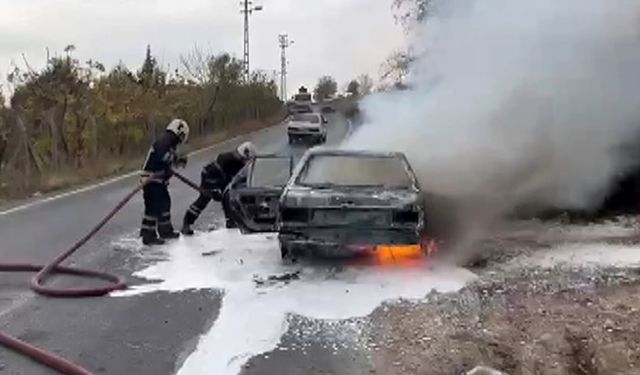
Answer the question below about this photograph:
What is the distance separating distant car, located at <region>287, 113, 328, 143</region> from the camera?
4466 cm

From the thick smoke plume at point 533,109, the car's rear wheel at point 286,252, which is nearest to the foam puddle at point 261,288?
the car's rear wheel at point 286,252

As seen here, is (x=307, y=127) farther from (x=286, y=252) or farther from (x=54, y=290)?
A: (x=54, y=290)

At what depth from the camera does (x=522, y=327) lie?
6.71m

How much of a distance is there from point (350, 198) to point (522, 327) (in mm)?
3084

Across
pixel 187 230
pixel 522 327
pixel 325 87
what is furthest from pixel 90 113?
pixel 325 87

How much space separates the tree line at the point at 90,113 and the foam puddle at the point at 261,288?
40.0 feet

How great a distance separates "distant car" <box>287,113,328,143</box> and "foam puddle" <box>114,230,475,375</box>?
33475mm

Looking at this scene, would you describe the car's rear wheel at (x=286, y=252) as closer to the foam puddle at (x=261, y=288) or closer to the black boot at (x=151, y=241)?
the foam puddle at (x=261, y=288)

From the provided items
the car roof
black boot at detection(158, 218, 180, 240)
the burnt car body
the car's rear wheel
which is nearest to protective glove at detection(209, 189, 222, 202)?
black boot at detection(158, 218, 180, 240)

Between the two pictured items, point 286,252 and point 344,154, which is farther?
point 344,154

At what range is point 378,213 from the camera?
926 centimetres

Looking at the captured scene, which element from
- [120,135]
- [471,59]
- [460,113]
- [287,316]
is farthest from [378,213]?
[120,135]

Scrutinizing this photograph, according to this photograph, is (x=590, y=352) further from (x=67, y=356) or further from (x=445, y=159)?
(x=445, y=159)

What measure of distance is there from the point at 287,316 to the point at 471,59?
7703 mm
